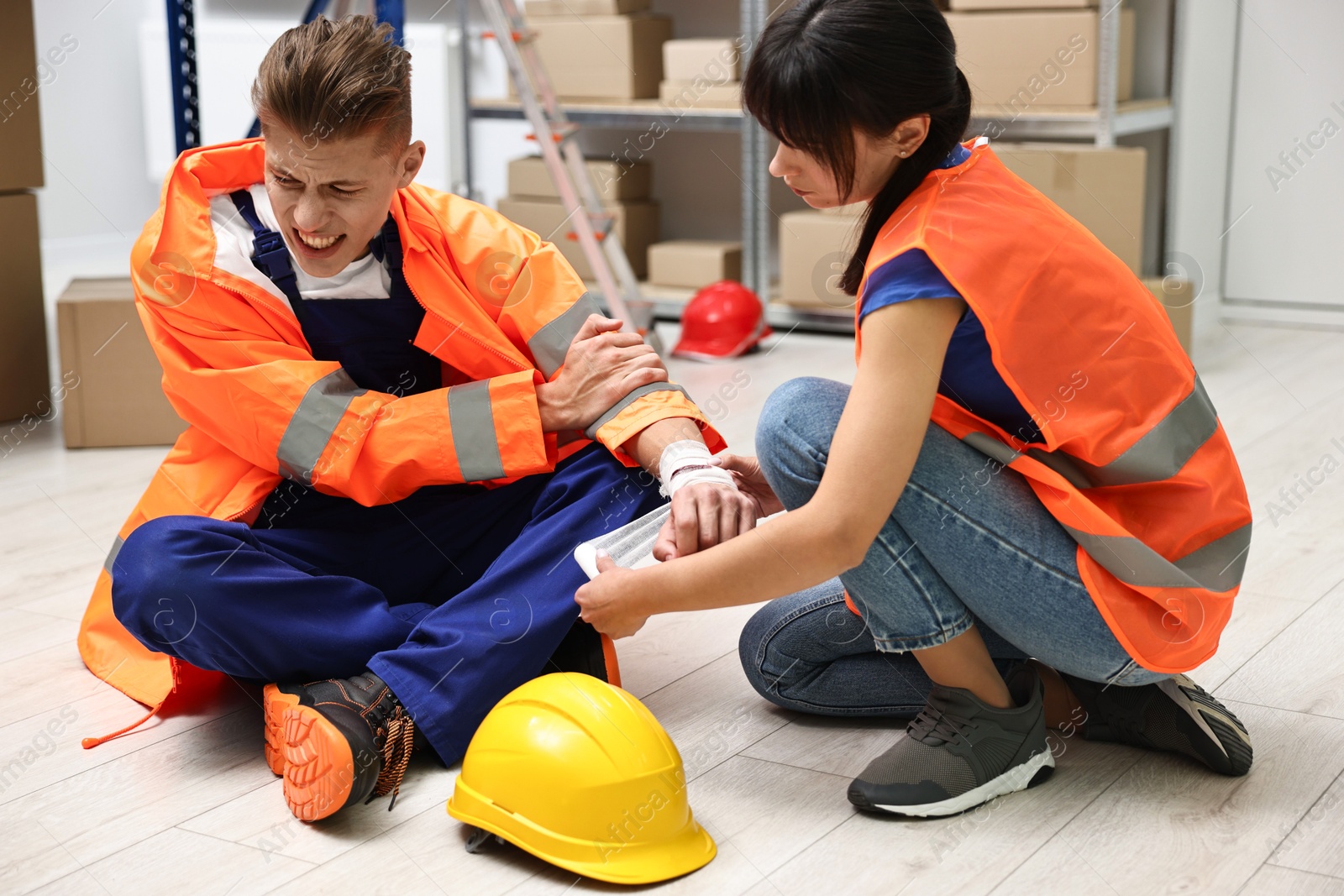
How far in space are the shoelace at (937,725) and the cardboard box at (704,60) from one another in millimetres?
2816

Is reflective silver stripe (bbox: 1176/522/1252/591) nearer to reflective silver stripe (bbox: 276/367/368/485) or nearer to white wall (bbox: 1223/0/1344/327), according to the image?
reflective silver stripe (bbox: 276/367/368/485)

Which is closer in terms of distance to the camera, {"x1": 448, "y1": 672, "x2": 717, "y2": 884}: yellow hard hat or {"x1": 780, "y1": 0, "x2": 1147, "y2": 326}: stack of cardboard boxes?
{"x1": 448, "y1": 672, "x2": 717, "y2": 884}: yellow hard hat

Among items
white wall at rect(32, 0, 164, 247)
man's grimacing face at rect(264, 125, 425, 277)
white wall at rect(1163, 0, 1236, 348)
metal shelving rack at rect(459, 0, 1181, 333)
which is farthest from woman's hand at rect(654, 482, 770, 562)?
Result: white wall at rect(32, 0, 164, 247)

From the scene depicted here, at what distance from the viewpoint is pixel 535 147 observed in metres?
4.75

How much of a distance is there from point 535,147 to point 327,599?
357 cm

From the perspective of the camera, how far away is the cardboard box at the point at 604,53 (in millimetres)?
3967

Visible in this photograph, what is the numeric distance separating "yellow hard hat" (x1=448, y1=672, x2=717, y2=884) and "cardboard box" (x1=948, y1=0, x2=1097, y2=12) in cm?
266

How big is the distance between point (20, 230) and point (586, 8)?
1.83 m

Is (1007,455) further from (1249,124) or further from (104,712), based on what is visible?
(1249,124)

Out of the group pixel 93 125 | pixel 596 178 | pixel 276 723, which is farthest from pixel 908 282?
pixel 93 125

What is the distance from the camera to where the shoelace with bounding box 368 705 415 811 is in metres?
1.31

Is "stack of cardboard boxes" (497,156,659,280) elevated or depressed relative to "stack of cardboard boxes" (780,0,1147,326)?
depressed

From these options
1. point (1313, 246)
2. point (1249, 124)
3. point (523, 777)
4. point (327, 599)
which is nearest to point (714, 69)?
point (1249, 124)

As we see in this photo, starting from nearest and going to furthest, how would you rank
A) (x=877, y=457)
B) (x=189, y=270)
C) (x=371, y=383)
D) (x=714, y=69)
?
(x=877, y=457) → (x=189, y=270) → (x=371, y=383) → (x=714, y=69)
